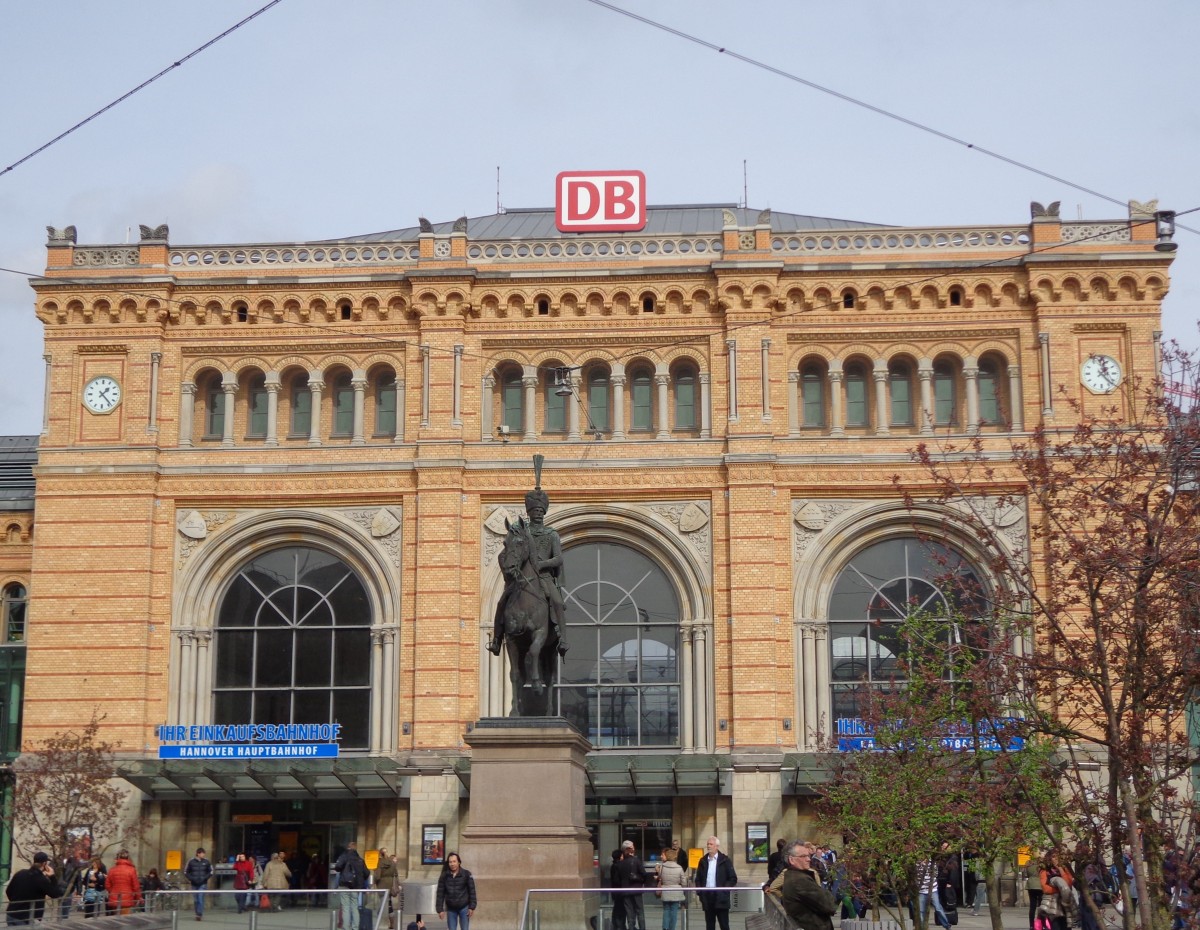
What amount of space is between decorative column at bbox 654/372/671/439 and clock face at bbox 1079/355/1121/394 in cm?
1062

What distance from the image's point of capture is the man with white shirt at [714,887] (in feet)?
73.8

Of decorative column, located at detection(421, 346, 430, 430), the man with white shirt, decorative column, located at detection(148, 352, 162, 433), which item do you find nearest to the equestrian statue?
the man with white shirt

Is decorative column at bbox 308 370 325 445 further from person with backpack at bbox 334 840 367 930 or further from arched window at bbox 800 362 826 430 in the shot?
arched window at bbox 800 362 826 430

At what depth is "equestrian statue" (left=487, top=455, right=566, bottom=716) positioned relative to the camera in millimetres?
24594

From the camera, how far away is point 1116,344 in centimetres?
4212

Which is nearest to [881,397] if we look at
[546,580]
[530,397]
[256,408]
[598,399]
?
[598,399]

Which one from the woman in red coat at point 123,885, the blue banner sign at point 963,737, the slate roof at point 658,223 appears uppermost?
the slate roof at point 658,223

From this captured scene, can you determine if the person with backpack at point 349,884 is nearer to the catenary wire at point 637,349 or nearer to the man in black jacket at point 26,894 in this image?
the man in black jacket at point 26,894

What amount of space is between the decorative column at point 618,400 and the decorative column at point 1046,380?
35.3 ft

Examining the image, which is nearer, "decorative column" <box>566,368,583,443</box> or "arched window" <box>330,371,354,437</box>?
"decorative column" <box>566,368,583,443</box>

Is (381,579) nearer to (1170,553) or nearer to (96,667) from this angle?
(96,667)

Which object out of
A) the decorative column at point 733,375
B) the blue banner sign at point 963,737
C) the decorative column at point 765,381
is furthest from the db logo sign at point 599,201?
the blue banner sign at point 963,737

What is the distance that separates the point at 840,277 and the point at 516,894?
2381 cm

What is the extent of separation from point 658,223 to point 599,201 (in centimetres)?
821
